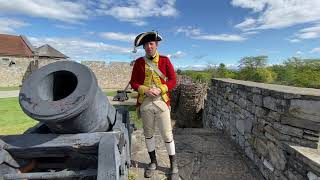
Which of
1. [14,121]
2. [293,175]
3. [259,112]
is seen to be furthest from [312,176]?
[14,121]

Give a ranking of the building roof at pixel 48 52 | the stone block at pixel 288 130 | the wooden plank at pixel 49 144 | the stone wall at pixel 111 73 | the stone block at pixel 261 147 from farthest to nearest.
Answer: the building roof at pixel 48 52 → the stone wall at pixel 111 73 → the stone block at pixel 261 147 → the stone block at pixel 288 130 → the wooden plank at pixel 49 144

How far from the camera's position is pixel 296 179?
116 inches

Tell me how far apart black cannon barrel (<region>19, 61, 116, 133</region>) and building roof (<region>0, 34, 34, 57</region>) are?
31.0 meters

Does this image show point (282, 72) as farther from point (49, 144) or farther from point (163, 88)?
point (49, 144)

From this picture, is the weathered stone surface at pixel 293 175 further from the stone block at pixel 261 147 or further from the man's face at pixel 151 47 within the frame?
the man's face at pixel 151 47

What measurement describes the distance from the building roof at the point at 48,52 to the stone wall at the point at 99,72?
4.94 metres

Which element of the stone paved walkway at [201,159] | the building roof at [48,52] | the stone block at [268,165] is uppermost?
the building roof at [48,52]

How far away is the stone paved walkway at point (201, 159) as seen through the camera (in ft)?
12.9

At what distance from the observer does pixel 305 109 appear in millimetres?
2947

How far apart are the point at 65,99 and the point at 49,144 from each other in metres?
0.51

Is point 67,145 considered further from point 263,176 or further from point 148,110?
point 263,176

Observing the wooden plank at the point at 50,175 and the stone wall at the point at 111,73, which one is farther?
→ the stone wall at the point at 111,73

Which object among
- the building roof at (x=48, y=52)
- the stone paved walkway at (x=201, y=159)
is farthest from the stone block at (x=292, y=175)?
the building roof at (x=48, y=52)

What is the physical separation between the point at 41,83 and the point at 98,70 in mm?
26699
